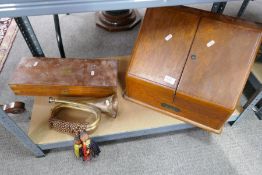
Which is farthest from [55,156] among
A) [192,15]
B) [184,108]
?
[192,15]

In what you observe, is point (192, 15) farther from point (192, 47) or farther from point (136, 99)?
point (136, 99)

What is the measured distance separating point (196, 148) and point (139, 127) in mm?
372

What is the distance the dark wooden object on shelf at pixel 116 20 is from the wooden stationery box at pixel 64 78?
0.83 metres

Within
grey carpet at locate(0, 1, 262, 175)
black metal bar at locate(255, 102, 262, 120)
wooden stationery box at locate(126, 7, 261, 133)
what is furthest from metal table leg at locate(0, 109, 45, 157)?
black metal bar at locate(255, 102, 262, 120)

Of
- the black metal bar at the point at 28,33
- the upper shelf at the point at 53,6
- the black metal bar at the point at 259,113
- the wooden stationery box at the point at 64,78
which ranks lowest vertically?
the black metal bar at the point at 259,113

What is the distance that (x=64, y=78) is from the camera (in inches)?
39.4

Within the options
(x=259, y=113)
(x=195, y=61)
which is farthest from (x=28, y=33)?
(x=259, y=113)

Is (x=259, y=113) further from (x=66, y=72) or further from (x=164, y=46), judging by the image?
(x=66, y=72)

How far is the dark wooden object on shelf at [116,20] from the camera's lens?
1796mm

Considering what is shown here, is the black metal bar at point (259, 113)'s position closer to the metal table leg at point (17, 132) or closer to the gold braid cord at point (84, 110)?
the gold braid cord at point (84, 110)

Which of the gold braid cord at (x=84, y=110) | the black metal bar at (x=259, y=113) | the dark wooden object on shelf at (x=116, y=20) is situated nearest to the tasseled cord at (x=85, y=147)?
the gold braid cord at (x=84, y=110)

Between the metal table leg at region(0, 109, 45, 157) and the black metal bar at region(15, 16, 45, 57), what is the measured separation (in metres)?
0.45

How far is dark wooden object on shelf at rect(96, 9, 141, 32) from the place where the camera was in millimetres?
1796

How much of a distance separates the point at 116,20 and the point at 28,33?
905 mm
